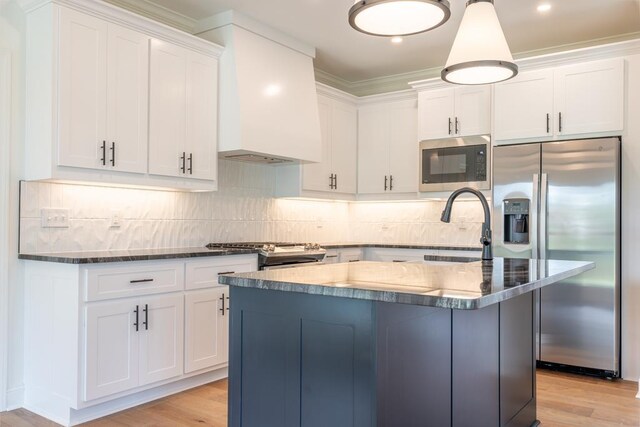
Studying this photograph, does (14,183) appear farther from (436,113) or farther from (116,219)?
(436,113)

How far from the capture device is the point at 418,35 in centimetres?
454

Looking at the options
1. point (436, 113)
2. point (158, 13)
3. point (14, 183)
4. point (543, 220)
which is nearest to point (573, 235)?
point (543, 220)

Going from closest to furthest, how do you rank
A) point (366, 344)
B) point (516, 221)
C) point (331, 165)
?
point (366, 344)
point (516, 221)
point (331, 165)

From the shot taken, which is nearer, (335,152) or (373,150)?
(335,152)

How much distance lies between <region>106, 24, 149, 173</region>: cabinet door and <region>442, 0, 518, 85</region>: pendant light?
1.96 metres

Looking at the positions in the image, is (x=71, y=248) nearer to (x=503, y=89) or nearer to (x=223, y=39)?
(x=223, y=39)

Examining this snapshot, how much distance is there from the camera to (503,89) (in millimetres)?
4531

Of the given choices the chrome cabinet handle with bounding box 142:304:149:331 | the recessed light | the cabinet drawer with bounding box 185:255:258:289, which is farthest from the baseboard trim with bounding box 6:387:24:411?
the recessed light

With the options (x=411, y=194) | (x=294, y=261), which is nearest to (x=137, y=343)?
(x=294, y=261)

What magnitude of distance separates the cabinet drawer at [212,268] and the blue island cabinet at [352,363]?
1600 mm

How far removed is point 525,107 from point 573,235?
112 cm

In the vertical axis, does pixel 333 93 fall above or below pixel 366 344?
above

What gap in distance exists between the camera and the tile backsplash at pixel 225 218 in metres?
3.41

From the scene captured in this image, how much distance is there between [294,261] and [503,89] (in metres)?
2.28
